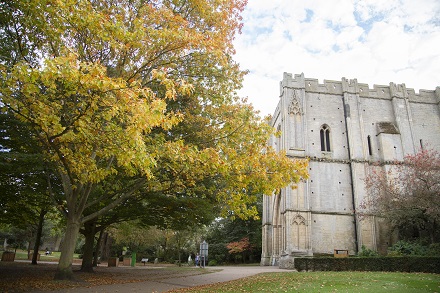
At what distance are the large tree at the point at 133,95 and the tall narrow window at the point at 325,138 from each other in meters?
23.2

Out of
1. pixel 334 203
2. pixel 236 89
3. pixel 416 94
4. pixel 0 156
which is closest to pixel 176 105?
pixel 236 89

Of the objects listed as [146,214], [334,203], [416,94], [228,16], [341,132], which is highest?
[416,94]

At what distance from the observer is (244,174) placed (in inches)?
383

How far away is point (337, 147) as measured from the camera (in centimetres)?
3306

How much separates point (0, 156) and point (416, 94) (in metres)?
39.0

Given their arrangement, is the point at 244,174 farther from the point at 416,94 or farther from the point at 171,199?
the point at 416,94

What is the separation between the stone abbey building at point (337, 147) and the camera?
97.0 feet

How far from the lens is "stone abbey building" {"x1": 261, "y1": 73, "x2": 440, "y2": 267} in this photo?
29562mm

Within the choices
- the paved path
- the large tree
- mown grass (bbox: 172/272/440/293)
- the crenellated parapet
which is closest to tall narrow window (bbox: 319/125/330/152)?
the crenellated parapet

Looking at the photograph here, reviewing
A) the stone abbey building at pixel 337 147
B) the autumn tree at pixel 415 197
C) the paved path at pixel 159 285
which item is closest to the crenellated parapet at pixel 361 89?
the stone abbey building at pixel 337 147

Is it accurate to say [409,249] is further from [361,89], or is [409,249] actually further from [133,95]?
[133,95]

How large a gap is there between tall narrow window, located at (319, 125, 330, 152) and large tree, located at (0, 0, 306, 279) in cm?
2315

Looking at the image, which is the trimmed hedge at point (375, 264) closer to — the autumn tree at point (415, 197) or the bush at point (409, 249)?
the autumn tree at point (415, 197)

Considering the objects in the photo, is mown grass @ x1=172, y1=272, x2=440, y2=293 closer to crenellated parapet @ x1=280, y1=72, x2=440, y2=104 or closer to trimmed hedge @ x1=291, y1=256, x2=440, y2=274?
trimmed hedge @ x1=291, y1=256, x2=440, y2=274
